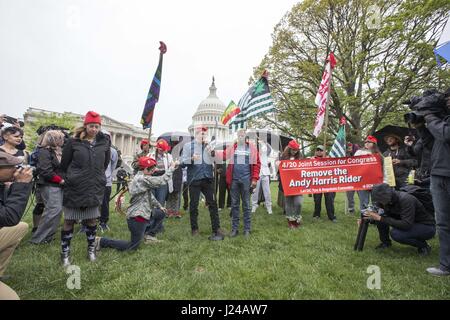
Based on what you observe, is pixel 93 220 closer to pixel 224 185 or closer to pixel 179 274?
pixel 179 274

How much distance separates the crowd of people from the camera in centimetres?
325

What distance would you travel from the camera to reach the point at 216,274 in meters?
3.43

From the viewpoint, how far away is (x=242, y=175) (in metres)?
5.87

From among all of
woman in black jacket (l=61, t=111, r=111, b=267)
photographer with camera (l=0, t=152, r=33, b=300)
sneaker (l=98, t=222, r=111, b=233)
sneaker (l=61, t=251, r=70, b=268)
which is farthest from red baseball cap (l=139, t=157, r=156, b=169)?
sneaker (l=98, t=222, r=111, b=233)

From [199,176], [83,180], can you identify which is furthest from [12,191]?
[199,176]

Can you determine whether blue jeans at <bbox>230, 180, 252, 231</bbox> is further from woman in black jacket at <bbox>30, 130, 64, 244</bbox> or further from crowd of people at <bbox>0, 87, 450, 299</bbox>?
woman in black jacket at <bbox>30, 130, 64, 244</bbox>

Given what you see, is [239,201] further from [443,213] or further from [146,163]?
[443,213]

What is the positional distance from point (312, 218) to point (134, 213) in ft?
17.9

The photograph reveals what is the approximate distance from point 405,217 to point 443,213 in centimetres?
80

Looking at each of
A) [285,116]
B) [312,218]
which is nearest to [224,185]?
[312,218]

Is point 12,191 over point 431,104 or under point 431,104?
under

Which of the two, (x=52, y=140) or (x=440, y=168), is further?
(x=52, y=140)

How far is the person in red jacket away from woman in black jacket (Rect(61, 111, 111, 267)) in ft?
9.52
